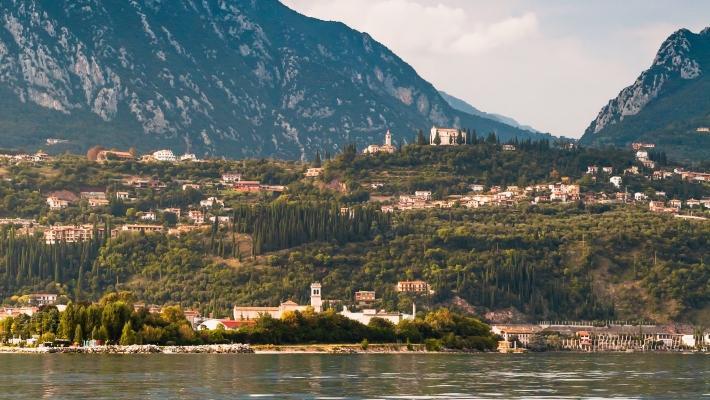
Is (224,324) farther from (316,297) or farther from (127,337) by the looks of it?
(316,297)

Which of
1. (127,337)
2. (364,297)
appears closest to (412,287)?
(364,297)

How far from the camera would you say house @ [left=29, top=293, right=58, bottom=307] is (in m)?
189

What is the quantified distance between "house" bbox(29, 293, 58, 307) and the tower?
29559 millimetres

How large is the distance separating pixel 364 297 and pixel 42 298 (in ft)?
120

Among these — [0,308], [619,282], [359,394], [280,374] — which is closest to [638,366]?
[280,374]

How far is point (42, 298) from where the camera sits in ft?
627

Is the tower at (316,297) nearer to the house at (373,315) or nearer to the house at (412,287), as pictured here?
the house at (373,315)

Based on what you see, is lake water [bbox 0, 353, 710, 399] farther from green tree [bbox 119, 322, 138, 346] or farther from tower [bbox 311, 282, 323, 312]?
tower [bbox 311, 282, 323, 312]

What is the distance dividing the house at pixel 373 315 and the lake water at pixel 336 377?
95.5 ft

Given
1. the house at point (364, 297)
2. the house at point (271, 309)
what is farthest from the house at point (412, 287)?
the house at point (271, 309)

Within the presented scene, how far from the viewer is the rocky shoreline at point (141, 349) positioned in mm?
131625

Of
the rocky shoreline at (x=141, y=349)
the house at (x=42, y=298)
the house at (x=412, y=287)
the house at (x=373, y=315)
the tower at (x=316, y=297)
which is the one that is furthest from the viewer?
the house at (x=412, y=287)

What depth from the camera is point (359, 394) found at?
8850 centimetres

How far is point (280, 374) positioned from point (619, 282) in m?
98.7
